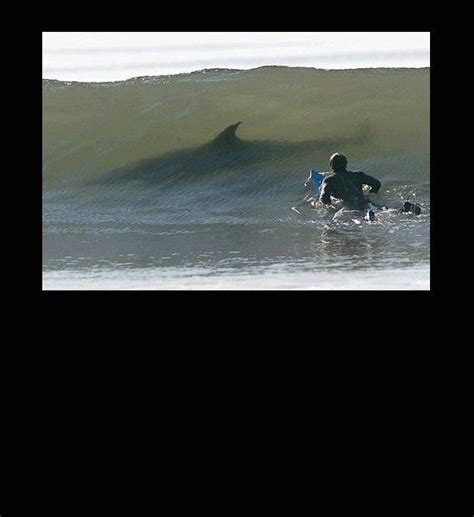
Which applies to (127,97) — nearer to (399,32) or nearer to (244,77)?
(244,77)

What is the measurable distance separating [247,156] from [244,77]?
581mm

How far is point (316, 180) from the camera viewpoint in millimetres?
7078

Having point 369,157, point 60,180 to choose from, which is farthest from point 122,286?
point 369,157

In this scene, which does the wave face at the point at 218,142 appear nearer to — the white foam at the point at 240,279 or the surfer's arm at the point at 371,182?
the surfer's arm at the point at 371,182

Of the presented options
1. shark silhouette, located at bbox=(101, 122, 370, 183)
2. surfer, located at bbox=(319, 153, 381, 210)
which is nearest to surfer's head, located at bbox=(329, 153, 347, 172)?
surfer, located at bbox=(319, 153, 381, 210)

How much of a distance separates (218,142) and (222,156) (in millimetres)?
111

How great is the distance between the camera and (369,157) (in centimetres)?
726

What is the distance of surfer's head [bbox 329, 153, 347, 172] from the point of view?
699cm

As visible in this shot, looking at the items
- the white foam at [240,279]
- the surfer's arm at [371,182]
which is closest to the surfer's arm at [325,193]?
the surfer's arm at [371,182]

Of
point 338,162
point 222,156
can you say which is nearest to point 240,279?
point 338,162

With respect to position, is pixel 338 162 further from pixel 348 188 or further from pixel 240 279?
pixel 240 279

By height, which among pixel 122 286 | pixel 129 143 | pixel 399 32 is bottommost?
pixel 122 286

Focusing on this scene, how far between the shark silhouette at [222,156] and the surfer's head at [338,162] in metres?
0.27

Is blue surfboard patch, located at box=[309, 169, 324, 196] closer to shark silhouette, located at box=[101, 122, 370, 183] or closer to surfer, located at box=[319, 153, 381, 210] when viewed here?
surfer, located at box=[319, 153, 381, 210]
